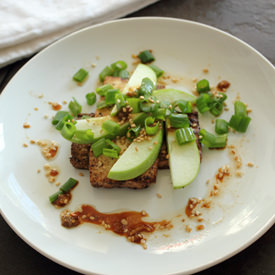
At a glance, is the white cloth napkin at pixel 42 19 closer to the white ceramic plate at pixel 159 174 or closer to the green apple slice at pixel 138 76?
the white ceramic plate at pixel 159 174

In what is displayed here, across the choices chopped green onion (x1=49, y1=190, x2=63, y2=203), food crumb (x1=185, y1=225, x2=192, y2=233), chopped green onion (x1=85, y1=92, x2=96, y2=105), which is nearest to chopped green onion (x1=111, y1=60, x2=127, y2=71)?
chopped green onion (x1=85, y1=92, x2=96, y2=105)

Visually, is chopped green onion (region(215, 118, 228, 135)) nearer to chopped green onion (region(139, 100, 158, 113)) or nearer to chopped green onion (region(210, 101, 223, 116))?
chopped green onion (region(210, 101, 223, 116))

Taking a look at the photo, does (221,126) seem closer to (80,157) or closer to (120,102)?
(120,102)

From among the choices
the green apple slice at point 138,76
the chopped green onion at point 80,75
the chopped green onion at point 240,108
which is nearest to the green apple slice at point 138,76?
the green apple slice at point 138,76

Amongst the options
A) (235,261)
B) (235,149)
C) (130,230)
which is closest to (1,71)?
(130,230)

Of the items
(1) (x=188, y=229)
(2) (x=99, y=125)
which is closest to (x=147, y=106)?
(2) (x=99, y=125)

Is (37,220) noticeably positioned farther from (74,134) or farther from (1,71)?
(1,71)
